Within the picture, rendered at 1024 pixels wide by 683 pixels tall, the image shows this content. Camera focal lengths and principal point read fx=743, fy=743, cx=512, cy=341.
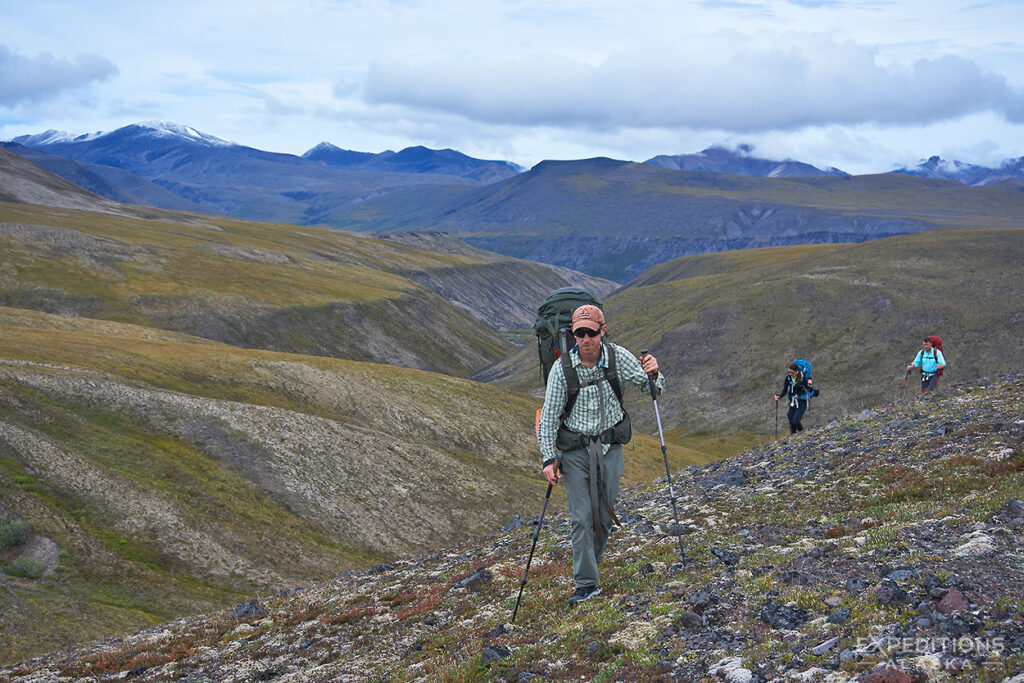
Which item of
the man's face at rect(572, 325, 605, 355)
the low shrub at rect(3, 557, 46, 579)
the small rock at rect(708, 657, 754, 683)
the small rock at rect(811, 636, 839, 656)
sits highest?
the man's face at rect(572, 325, 605, 355)

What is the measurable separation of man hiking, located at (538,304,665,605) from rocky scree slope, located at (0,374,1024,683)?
1.62 m

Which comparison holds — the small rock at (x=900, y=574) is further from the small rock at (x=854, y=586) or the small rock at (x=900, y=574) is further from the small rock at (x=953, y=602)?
the small rock at (x=953, y=602)

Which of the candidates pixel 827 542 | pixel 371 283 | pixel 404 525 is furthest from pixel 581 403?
pixel 371 283

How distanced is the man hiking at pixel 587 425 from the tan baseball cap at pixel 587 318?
0.02 metres

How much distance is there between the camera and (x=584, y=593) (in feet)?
44.2

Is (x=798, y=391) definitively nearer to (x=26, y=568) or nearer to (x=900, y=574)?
(x=900, y=574)

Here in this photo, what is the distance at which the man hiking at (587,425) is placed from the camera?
41.8ft

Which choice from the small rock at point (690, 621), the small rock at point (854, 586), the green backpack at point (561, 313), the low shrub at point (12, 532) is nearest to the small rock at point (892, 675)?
the small rock at point (854, 586)

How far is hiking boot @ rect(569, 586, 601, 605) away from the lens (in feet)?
43.9

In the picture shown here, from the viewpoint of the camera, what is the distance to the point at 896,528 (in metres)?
12.9

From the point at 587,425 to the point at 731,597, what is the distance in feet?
11.5

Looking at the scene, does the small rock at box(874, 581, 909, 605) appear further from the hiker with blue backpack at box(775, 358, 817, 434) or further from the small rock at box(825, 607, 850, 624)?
the hiker with blue backpack at box(775, 358, 817, 434)

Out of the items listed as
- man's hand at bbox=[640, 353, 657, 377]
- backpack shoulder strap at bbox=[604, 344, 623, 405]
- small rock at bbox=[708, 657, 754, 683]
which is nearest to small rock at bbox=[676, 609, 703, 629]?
small rock at bbox=[708, 657, 754, 683]

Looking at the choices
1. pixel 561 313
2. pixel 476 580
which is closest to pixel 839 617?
pixel 561 313
